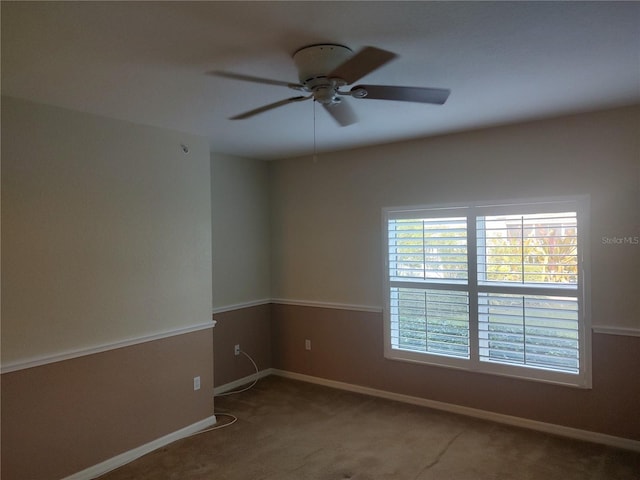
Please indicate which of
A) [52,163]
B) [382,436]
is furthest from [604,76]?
[52,163]

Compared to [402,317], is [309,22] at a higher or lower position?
higher

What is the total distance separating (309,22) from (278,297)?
3807 millimetres

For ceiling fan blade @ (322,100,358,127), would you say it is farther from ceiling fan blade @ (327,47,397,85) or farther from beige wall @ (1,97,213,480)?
beige wall @ (1,97,213,480)

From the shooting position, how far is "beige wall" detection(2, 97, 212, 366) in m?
2.72

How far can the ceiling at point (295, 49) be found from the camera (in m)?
1.77

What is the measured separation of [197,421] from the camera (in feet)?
12.4

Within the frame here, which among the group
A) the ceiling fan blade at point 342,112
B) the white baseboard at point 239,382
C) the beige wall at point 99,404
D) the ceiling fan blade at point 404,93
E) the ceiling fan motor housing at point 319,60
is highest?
the ceiling fan motor housing at point 319,60

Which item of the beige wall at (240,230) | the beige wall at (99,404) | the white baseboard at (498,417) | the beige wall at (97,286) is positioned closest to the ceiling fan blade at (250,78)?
the beige wall at (97,286)

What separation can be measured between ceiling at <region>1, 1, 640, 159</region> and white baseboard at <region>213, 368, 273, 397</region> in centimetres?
282

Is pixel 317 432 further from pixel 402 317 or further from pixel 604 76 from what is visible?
pixel 604 76

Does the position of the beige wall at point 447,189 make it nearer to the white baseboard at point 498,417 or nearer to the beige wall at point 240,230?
the beige wall at point 240,230

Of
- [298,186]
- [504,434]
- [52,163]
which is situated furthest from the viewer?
[298,186]

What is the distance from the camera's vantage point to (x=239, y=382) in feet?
15.9

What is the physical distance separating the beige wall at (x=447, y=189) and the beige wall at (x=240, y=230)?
0.15 m
